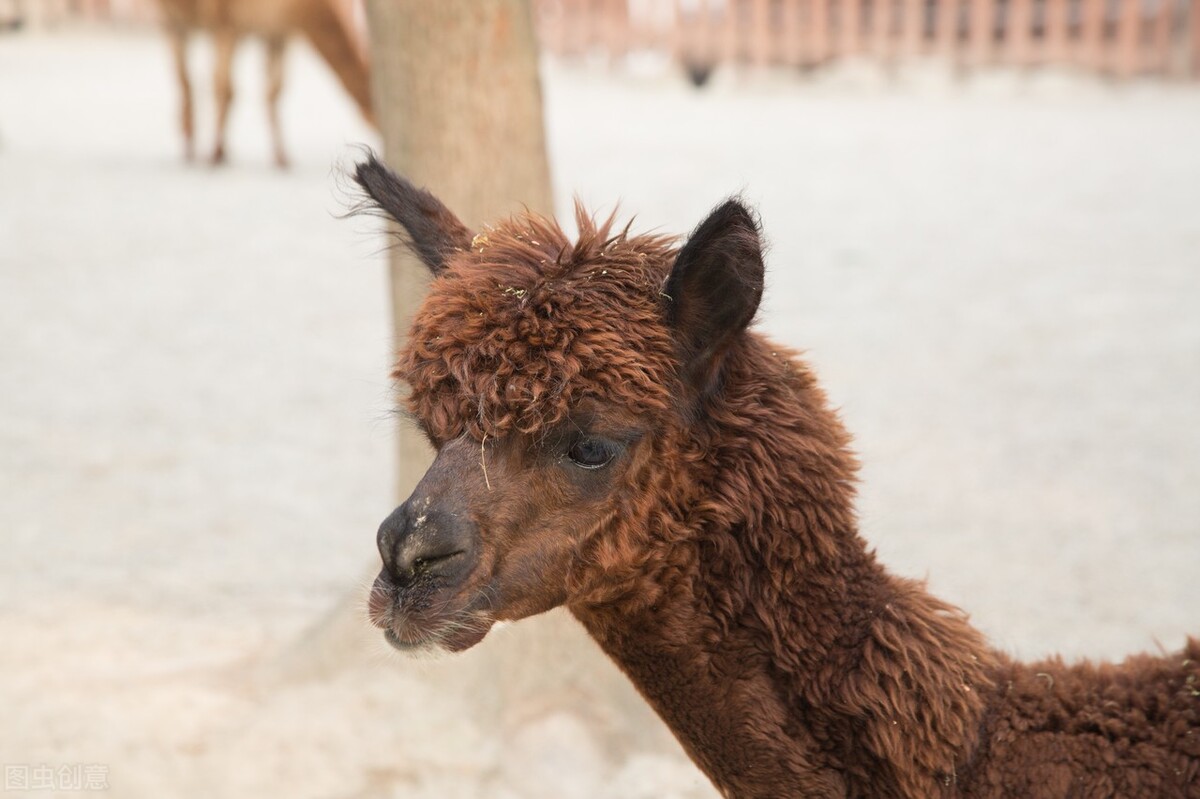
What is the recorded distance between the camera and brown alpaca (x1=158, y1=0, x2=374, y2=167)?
1324cm

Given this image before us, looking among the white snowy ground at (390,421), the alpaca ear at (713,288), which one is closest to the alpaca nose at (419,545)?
the alpaca ear at (713,288)

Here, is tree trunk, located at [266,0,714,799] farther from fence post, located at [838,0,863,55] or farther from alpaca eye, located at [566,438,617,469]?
fence post, located at [838,0,863,55]

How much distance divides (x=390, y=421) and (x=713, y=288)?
422 cm

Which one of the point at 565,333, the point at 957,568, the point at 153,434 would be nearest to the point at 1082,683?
the point at 565,333

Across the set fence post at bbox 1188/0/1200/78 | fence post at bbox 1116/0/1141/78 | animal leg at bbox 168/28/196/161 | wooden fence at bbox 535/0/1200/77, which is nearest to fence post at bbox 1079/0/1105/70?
wooden fence at bbox 535/0/1200/77

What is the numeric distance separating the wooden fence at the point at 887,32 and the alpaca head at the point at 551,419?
1542cm

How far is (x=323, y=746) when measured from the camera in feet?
14.4

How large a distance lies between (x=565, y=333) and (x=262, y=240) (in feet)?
29.5

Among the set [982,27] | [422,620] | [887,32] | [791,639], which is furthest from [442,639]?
[887,32]

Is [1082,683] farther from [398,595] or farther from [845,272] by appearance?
[845,272]

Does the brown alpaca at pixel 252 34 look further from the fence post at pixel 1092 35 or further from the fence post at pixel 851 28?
the fence post at pixel 1092 35

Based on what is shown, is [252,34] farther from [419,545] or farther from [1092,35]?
[419,545]

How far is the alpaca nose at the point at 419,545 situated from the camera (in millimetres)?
2445

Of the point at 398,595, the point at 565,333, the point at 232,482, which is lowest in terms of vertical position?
the point at 232,482
